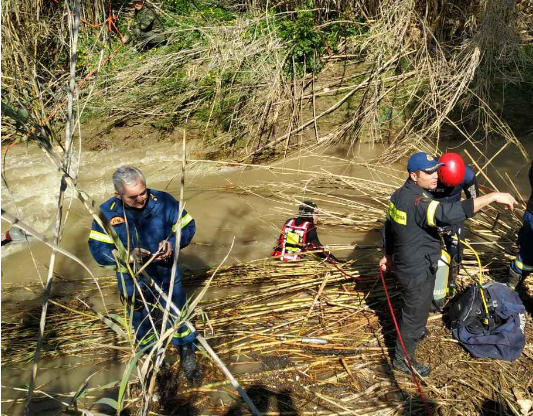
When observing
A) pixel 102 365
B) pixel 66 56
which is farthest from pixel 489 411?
pixel 66 56

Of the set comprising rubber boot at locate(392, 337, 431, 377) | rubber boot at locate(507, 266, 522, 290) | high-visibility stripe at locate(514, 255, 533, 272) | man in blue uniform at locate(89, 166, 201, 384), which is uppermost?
man in blue uniform at locate(89, 166, 201, 384)

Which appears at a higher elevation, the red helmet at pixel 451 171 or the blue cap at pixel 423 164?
the blue cap at pixel 423 164

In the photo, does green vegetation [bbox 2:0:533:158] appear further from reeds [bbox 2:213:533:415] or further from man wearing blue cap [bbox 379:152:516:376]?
man wearing blue cap [bbox 379:152:516:376]

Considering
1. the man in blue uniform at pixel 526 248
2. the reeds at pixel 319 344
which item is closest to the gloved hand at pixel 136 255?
the reeds at pixel 319 344

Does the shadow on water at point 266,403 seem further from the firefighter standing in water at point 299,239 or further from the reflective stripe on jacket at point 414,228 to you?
the firefighter standing in water at point 299,239

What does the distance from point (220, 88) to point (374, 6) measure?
3132mm

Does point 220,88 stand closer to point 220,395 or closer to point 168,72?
point 168,72

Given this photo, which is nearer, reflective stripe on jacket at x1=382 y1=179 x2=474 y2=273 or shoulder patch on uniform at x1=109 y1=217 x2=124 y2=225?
reflective stripe on jacket at x1=382 y1=179 x2=474 y2=273

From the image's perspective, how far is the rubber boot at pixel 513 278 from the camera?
3969 mm

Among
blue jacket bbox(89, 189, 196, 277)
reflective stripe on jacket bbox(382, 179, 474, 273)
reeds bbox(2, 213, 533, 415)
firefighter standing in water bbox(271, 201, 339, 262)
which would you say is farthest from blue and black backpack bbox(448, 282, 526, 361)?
blue jacket bbox(89, 189, 196, 277)

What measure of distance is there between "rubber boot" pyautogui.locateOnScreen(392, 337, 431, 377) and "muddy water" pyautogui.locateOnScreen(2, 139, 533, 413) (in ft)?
5.65

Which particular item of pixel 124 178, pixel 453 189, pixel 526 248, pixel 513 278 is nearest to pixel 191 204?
pixel 124 178

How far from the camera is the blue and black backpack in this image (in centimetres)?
359

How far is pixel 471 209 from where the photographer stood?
2939mm
